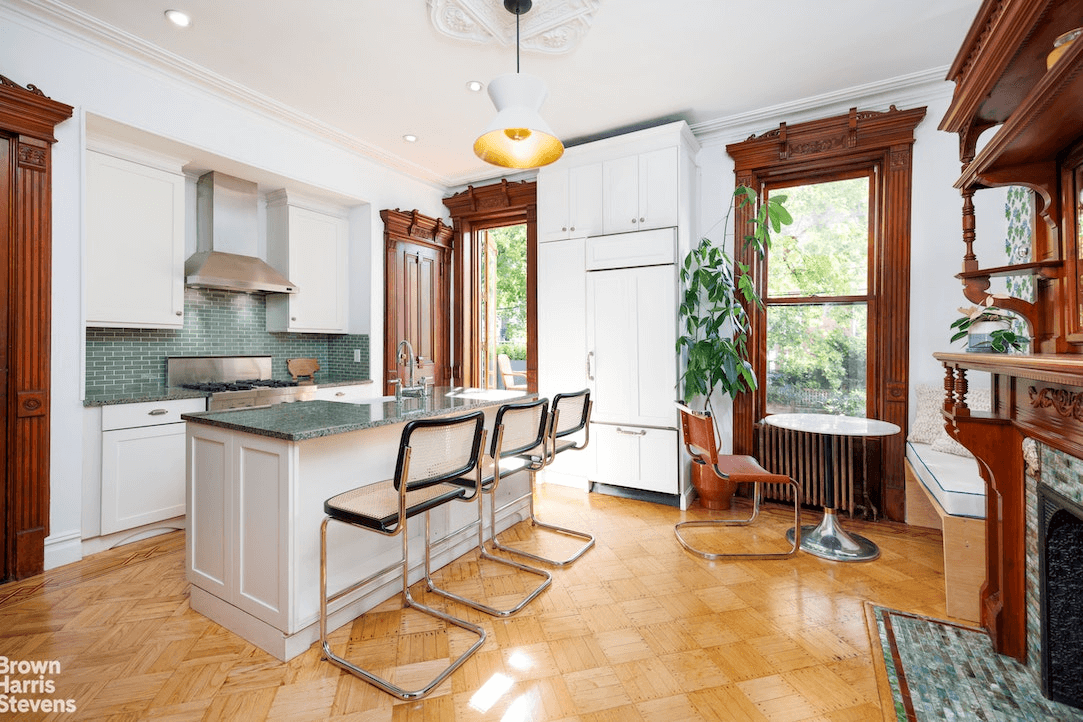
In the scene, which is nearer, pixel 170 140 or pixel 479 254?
pixel 170 140

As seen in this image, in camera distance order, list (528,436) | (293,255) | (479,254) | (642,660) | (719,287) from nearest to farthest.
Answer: (642,660), (528,436), (719,287), (293,255), (479,254)

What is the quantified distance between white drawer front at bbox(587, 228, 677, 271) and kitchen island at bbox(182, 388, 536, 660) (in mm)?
2120

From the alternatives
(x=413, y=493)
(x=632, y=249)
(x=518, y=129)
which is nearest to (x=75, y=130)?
(x=518, y=129)

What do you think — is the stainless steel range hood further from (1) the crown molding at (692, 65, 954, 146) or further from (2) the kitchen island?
(1) the crown molding at (692, 65, 954, 146)

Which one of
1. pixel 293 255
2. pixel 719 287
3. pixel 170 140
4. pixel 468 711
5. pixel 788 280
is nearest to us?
pixel 468 711

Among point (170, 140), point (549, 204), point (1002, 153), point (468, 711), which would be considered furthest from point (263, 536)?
point (549, 204)

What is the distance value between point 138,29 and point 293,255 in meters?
1.76

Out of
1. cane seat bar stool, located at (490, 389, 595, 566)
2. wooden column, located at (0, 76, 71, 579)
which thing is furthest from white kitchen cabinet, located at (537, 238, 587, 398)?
wooden column, located at (0, 76, 71, 579)

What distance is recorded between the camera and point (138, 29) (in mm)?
2750

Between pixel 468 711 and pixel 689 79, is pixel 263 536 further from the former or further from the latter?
pixel 689 79

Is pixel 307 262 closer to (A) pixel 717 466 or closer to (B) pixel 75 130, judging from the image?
(B) pixel 75 130

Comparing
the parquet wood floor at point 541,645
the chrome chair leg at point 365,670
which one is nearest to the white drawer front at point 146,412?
the parquet wood floor at point 541,645

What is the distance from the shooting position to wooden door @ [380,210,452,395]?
4.67 m

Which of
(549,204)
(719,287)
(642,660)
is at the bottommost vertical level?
(642,660)
